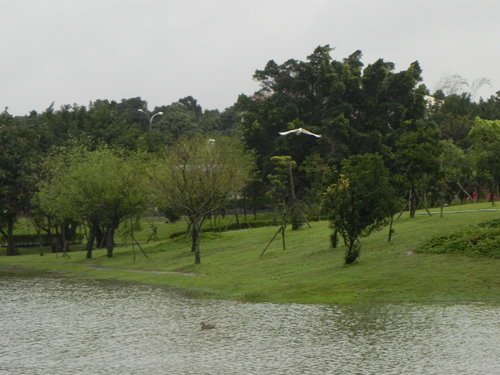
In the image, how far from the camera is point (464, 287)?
2919cm

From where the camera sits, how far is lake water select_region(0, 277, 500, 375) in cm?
1873

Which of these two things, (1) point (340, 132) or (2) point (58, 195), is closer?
(2) point (58, 195)

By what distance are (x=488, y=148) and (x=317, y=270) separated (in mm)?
28904

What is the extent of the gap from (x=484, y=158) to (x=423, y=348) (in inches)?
1645

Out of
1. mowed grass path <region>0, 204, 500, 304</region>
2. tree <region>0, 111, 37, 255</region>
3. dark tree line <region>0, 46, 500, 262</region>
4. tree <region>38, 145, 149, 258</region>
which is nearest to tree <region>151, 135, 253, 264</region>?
tree <region>38, 145, 149, 258</region>

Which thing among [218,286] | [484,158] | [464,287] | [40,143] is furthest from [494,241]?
[40,143]

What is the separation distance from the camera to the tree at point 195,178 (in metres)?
51.9

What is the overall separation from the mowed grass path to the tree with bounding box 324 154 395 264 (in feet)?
5.29

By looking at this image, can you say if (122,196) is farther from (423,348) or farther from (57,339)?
(423,348)

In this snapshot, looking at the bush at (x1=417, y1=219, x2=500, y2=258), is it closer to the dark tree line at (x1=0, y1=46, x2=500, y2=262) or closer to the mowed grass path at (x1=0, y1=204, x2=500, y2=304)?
the mowed grass path at (x1=0, y1=204, x2=500, y2=304)

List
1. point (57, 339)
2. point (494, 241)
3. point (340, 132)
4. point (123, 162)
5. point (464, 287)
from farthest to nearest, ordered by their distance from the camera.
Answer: point (340, 132) < point (123, 162) < point (494, 241) < point (464, 287) < point (57, 339)

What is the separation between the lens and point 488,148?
194 feet

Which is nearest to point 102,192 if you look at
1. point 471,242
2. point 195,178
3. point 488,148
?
point 195,178

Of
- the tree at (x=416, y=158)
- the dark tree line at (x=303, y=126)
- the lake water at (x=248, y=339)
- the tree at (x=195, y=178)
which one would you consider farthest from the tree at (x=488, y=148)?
the lake water at (x=248, y=339)
